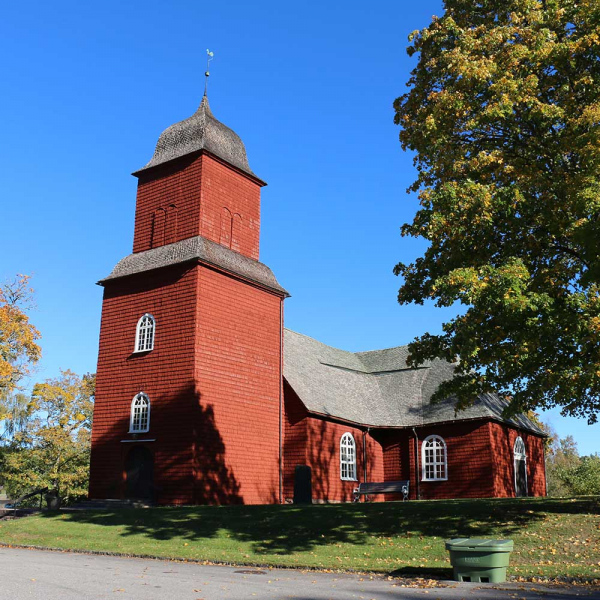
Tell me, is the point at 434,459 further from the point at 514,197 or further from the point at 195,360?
the point at 514,197

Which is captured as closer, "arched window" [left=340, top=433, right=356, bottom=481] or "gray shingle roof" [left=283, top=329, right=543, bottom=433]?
"gray shingle roof" [left=283, top=329, right=543, bottom=433]

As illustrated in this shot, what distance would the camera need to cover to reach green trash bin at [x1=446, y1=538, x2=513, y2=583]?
447 inches

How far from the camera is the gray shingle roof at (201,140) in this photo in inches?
1133

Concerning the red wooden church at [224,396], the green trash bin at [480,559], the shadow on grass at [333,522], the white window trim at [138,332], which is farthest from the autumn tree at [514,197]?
the white window trim at [138,332]

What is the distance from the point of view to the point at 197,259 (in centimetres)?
2539

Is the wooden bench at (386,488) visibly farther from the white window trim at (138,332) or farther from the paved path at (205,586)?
the paved path at (205,586)

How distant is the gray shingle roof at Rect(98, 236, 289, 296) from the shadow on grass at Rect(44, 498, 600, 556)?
9974 mm

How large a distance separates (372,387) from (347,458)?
6.26 metres

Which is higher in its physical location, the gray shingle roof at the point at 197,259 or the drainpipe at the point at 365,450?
the gray shingle roof at the point at 197,259

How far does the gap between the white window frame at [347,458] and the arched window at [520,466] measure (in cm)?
792

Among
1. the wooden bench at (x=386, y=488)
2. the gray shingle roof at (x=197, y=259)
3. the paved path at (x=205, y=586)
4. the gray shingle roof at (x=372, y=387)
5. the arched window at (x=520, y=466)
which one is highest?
the gray shingle roof at (x=197, y=259)

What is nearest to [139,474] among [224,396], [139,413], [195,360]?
[139,413]

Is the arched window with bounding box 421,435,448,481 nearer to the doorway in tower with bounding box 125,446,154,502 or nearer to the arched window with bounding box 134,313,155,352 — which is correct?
the doorway in tower with bounding box 125,446,154,502

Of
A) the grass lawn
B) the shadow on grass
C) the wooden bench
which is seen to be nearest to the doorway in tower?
the grass lawn
